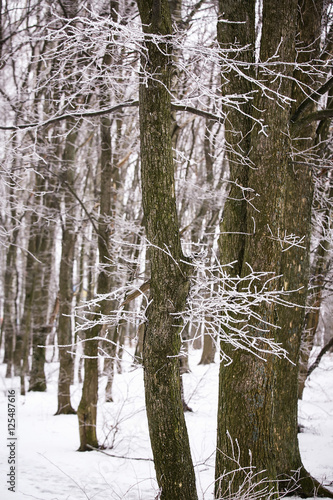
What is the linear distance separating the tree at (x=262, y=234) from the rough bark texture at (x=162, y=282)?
19.5 inches

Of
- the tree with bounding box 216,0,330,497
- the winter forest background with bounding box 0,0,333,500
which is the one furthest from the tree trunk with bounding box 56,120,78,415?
the tree with bounding box 216,0,330,497

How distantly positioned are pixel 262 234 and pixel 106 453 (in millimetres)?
3933

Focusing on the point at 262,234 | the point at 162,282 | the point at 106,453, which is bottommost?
the point at 106,453

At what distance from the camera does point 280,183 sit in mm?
4172

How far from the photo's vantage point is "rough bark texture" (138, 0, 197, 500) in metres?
3.38

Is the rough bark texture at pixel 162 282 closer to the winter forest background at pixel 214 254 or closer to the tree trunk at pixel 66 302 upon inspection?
the winter forest background at pixel 214 254

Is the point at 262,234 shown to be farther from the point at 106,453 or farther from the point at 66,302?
the point at 66,302

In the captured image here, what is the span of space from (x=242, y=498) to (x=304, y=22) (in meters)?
5.62

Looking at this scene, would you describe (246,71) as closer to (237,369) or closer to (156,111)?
(156,111)

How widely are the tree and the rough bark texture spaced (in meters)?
0.50

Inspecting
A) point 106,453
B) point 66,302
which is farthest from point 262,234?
point 66,302

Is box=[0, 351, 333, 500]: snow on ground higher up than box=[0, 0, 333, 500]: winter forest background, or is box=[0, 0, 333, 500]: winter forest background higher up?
box=[0, 0, 333, 500]: winter forest background

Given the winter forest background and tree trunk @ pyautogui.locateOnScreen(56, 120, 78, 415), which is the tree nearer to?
the winter forest background

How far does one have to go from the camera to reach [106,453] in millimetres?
5832
